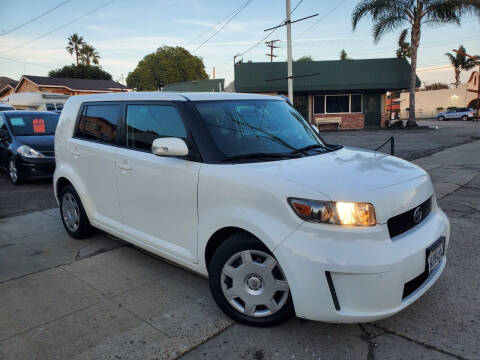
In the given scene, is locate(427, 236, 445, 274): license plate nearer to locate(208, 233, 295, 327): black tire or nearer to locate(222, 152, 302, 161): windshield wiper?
locate(208, 233, 295, 327): black tire

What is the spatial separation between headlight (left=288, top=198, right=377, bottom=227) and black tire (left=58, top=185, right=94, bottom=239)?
Result: 311cm

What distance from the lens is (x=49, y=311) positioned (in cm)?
315

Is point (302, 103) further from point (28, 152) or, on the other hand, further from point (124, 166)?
point (124, 166)

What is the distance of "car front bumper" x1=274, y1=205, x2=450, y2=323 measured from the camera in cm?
228

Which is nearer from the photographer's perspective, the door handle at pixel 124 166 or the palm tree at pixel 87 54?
the door handle at pixel 124 166

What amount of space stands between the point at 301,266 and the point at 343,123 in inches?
1103

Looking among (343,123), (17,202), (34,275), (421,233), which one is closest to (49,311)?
(34,275)

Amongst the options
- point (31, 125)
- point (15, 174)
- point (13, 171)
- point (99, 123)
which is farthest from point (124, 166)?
point (31, 125)

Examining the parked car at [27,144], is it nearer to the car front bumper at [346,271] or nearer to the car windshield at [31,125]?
the car windshield at [31,125]

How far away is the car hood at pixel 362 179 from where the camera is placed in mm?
2422

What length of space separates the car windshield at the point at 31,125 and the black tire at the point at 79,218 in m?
5.04

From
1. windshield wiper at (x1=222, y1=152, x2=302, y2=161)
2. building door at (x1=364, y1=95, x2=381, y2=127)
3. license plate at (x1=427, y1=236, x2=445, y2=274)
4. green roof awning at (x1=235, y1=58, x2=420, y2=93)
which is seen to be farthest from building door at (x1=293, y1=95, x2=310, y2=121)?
license plate at (x1=427, y1=236, x2=445, y2=274)

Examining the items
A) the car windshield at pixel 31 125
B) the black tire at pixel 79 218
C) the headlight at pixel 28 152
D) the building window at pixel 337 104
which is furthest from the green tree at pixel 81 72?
the black tire at pixel 79 218

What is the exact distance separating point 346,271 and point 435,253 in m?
0.88
